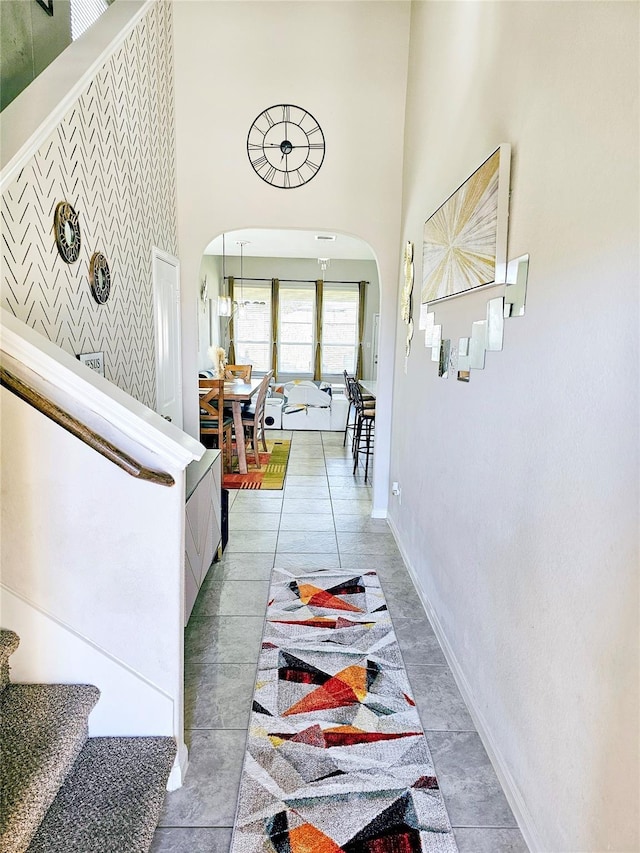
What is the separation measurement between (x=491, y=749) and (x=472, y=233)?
1981mm

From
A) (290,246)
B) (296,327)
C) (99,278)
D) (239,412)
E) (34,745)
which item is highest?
(290,246)

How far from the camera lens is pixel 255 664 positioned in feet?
7.59

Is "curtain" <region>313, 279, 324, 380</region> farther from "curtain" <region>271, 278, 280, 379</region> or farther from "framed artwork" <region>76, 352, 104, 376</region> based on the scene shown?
"framed artwork" <region>76, 352, 104, 376</region>

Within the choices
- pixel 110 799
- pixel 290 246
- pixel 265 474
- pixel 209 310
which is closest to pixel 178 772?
pixel 110 799

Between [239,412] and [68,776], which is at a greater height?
[239,412]

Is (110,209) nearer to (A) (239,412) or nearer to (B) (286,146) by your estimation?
(B) (286,146)

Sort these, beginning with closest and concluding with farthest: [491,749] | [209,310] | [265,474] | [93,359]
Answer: [491,749], [93,359], [265,474], [209,310]

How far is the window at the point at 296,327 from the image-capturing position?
33.1ft

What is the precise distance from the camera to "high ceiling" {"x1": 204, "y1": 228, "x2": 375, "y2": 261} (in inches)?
301

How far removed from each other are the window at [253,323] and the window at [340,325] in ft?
3.73

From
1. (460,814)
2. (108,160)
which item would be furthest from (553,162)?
(108,160)

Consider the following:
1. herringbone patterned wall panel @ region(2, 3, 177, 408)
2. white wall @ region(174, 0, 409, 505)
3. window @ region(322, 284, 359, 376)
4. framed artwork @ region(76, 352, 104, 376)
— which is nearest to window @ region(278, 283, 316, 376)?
window @ region(322, 284, 359, 376)

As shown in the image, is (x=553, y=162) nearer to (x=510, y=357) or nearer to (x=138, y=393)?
(x=510, y=357)

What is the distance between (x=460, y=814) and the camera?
158 centimetres
